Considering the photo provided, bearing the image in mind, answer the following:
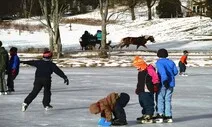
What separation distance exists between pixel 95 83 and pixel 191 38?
3181 cm

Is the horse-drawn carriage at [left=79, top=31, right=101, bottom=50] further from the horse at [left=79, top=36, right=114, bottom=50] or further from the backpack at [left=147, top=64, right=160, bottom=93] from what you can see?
the backpack at [left=147, top=64, right=160, bottom=93]

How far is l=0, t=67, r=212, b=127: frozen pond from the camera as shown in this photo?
10500 mm

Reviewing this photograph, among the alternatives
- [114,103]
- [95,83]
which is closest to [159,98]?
[114,103]

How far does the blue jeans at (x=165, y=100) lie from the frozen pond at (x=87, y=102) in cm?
34

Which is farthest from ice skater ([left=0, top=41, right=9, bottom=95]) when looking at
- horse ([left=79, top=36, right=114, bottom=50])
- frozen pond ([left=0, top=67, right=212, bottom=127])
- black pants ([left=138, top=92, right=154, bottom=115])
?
horse ([left=79, top=36, right=114, bottom=50])

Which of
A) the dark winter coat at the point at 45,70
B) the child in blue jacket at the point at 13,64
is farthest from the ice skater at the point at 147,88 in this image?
the child in blue jacket at the point at 13,64

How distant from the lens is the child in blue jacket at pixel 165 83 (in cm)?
1017

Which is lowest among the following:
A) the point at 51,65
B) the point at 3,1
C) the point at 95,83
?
the point at 95,83

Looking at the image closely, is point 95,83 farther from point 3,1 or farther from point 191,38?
point 3,1

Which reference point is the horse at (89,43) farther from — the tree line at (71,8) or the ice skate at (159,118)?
the ice skate at (159,118)

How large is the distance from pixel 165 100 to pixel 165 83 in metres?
0.42

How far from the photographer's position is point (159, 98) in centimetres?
1041

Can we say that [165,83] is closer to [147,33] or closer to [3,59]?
[3,59]

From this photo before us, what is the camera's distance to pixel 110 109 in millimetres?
9875
